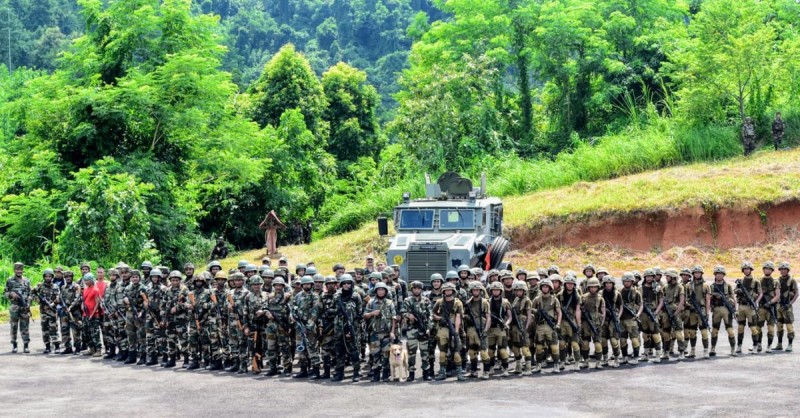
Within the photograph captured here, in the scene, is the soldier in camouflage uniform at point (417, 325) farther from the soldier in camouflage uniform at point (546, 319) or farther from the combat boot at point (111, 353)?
the combat boot at point (111, 353)

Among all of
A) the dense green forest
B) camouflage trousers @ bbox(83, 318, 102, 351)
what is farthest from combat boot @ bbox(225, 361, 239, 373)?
the dense green forest

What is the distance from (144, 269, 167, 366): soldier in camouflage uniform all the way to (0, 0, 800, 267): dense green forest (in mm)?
11210

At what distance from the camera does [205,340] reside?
16.4 metres

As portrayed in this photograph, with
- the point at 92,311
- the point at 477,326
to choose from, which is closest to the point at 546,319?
the point at 477,326

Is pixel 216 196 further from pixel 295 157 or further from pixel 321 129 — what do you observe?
pixel 321 129

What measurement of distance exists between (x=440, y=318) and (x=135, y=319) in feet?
17.9

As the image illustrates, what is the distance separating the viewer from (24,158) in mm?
33344

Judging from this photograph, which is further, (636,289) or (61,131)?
(61,131)

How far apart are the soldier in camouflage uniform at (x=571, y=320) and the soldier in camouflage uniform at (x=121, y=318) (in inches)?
280

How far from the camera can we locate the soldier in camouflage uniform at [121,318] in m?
17.4

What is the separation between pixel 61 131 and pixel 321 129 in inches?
738

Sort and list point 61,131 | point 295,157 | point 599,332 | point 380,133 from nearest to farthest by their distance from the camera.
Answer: point 599,332 → point 61,131 → point 295,157 → point 380,133

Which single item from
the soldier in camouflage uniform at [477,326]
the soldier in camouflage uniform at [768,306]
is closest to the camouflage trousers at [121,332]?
the soldier in camouflage uniform at [477,326]

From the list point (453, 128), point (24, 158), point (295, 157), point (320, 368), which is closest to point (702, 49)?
point (453, 128)
